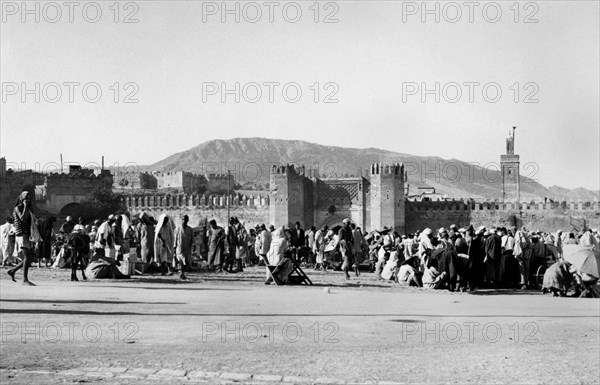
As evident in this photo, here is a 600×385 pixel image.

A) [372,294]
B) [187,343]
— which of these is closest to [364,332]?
[187,343]

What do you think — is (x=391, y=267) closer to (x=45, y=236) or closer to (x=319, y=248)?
(x=319, y=248)

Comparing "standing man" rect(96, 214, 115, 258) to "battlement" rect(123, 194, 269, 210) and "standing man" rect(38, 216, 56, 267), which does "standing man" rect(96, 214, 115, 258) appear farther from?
"battlement" rect(123, 194, 269, 210)

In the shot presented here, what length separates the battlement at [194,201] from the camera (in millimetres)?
49219

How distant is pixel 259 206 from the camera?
4850cm

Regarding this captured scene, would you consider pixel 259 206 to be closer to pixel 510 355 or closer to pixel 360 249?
pixel 360 249

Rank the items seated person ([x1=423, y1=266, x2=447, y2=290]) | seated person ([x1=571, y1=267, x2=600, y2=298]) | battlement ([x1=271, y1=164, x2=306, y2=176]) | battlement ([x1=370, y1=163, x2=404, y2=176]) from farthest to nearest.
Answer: battlement ([x1=271, y1=164, x2=306, y2=176]) < battlement ([x1=370, y1=163, x2=404, y2=176]) < seated person ([x1=423, y1=266, x2=447, y2=290]) < seated person ([x1=571, y1=267, x2=600, y2=298])

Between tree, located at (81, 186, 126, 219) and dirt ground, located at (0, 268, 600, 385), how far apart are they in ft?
139

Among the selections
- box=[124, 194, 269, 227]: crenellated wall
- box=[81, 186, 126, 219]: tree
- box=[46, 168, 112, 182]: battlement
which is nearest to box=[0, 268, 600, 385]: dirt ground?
box=[124, 194, 269, 227]: crenellated wall

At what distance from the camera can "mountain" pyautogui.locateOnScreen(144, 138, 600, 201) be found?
360ft

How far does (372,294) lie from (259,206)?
120ft

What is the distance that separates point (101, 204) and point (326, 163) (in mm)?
84853

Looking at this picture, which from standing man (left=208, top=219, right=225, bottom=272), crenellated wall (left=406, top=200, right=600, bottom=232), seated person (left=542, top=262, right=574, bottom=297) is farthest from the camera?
crenellated wall (left=406, top=200, right=600, bottom=232)

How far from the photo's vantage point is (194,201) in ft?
171

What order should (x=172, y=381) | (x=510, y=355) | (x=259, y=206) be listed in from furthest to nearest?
(x=259, y=206) → (x=510, y=355) → (x=172, y=381)
